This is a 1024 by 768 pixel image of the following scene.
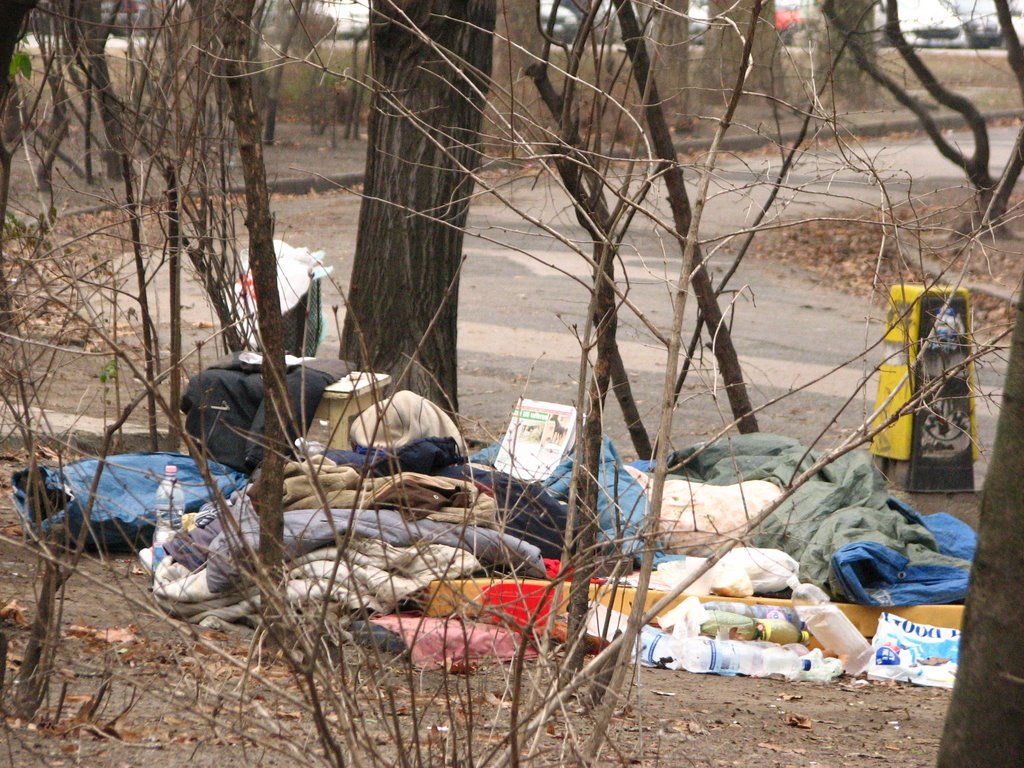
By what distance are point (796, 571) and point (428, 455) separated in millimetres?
1630

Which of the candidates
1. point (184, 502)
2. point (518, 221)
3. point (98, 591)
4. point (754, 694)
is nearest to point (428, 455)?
point (184, 502)

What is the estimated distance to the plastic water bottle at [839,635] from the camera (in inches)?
183

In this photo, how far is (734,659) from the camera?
14.9ft

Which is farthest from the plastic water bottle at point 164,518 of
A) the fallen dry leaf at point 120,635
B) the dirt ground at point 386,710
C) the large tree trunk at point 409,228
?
the large tree trunk at point 409,228

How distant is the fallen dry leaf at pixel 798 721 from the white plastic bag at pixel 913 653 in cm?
69

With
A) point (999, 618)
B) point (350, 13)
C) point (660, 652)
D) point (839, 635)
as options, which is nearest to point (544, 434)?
point (660, 652)

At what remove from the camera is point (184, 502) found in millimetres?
5344

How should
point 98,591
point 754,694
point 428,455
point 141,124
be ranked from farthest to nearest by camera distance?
1. point 141,124
2. point 428,455
3. point 98,591
4. point 754,694

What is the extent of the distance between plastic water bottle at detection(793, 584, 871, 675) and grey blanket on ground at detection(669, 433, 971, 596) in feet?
0.96

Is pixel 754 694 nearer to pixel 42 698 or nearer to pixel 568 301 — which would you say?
pixel 42 698

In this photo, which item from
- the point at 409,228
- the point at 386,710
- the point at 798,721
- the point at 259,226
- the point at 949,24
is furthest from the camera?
the point at 949,24

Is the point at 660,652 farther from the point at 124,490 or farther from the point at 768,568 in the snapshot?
the point at 124,490

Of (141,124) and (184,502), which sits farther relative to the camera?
(141,124)

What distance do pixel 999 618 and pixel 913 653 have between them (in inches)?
106
